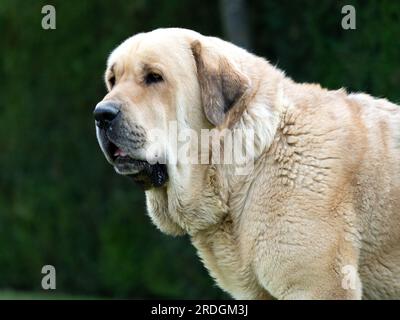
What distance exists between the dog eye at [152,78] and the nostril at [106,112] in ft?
0.90

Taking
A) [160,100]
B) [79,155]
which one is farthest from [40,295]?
[160,100]

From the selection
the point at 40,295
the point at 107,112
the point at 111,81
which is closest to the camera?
the point at 107,112

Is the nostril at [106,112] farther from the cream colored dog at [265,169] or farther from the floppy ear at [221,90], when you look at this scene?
the floppy ear at [221,90]

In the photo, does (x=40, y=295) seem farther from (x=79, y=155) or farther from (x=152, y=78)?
(x=152, y=78)

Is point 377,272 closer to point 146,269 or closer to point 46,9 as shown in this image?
point 146,269

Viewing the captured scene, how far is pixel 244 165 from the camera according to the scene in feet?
15.6

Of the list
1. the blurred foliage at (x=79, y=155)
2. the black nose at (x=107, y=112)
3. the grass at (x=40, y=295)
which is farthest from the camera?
the grass at (x=40, y=295)

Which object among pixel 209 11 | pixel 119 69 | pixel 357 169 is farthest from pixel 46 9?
pixel 357 169

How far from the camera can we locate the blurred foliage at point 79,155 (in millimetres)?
10992

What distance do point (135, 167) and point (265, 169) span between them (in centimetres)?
71

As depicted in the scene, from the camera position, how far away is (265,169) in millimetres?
4742

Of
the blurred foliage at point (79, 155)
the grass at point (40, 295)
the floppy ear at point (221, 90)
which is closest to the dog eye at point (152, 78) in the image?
the floppy ear at point (221, 90)

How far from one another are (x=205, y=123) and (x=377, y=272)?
1.24 meters

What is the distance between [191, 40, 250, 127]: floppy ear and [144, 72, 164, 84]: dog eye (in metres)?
0.23
